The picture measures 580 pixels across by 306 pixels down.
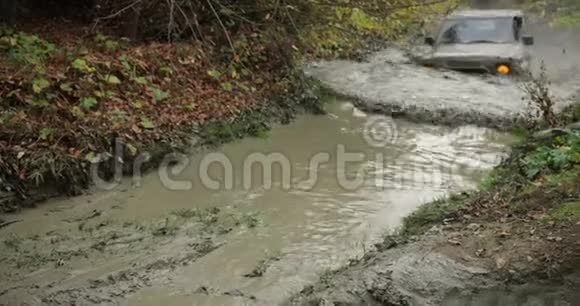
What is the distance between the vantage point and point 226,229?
269 inches

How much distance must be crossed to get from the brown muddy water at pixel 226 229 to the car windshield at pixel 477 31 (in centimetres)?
490

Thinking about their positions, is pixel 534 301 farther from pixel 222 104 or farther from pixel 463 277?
pixel 222 104

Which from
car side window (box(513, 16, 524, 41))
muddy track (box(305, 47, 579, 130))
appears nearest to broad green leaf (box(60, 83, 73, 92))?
muddy track (box(305, 47, 579, 130))

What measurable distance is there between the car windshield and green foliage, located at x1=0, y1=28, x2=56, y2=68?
8358 mm

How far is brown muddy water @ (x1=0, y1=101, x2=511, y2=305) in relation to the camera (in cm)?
561

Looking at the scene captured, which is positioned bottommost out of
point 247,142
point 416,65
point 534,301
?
point 534,301

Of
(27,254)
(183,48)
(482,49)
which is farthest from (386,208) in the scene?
(482,49)

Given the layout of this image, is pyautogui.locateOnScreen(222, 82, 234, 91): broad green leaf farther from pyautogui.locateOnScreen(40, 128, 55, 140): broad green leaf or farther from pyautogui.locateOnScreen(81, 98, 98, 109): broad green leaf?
pyautogui.locateOnScreen(40, 128, 55, 140): broad green leaf

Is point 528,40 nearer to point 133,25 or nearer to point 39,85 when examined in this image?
point 133,25

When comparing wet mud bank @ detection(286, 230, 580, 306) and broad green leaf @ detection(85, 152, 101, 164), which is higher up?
broad green leaf @ detection(85, 152, 101, 164)

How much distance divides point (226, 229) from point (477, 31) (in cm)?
965

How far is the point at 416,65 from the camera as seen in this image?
1591 cm

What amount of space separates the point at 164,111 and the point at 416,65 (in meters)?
7.92

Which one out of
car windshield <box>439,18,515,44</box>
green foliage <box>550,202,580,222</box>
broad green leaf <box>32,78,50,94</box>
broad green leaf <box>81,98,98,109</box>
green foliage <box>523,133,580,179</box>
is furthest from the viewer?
car windshield <box>439,18,515,44</box>
